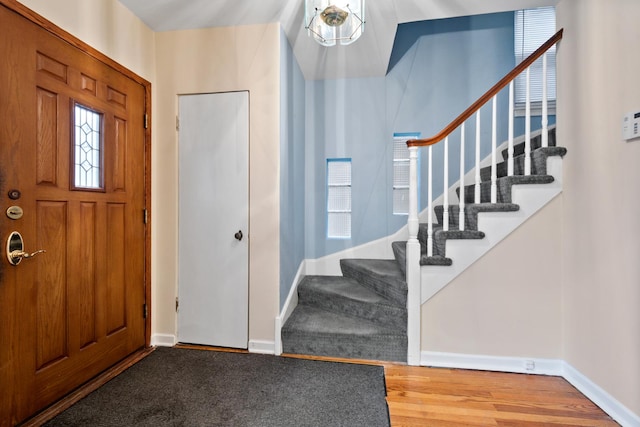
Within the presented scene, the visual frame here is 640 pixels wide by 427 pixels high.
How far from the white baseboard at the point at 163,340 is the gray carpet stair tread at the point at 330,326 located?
0.93 meters

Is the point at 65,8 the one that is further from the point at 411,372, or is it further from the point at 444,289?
the point at 411,372

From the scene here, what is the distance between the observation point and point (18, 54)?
1.53m

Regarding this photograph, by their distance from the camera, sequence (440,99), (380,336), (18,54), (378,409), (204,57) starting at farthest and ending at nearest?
(440,99) < (204,57) < (380,336) < (378,409) < (18,54)

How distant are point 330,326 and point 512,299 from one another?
133 cm

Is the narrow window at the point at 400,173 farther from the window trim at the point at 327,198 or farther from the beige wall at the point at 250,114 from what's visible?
the beige wall at the point at 250,114

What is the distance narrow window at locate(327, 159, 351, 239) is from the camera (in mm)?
3438

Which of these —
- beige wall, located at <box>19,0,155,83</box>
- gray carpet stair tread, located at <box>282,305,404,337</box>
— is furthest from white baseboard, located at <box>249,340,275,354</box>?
beige wall, located at <box>19,0,155,83</box>

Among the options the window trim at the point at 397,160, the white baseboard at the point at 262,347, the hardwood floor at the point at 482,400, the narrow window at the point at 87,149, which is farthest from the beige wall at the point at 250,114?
the window trim at the point at 397,160

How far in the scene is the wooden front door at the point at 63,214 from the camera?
1510mm

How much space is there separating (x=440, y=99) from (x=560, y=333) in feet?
7.84

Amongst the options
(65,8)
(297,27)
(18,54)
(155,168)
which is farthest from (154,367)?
(297,27)

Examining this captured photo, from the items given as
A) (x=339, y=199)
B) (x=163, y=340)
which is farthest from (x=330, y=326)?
(x=339, y=199)

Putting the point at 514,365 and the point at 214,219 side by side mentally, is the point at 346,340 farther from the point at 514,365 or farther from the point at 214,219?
the point at 214,219

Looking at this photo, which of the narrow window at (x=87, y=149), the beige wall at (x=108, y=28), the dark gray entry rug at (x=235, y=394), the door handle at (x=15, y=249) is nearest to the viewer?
the door handle at (x=15, y=249)
